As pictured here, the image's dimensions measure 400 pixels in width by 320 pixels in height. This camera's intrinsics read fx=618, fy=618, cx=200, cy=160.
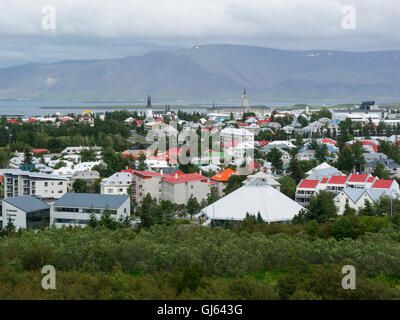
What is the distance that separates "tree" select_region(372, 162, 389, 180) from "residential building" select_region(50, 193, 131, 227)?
42.7ft

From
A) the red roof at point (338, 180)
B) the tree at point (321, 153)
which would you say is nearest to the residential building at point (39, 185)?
the red roof at point (338, 180)

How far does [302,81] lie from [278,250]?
170 meters

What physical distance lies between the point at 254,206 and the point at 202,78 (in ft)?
527

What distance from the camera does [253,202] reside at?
1945cm

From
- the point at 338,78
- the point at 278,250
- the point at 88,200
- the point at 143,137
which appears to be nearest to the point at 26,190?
the point at 88,200

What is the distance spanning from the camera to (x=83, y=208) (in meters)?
18.8

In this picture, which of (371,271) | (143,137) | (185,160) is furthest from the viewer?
(143,137)

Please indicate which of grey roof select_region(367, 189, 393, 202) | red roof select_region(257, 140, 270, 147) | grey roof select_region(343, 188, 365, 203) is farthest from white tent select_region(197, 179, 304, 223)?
red roof select_region(257, 140, 270, 147)

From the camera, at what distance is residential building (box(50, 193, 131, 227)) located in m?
18.8

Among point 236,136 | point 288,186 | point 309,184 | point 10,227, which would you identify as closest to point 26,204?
point 10,227

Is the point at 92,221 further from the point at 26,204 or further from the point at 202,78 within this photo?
the point at 202,78

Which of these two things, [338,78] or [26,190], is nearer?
[26,190]

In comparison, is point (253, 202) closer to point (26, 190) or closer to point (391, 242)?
point (391, 242)

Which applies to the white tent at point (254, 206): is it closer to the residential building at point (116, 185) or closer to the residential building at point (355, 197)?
the residential building at point (355, 197)
